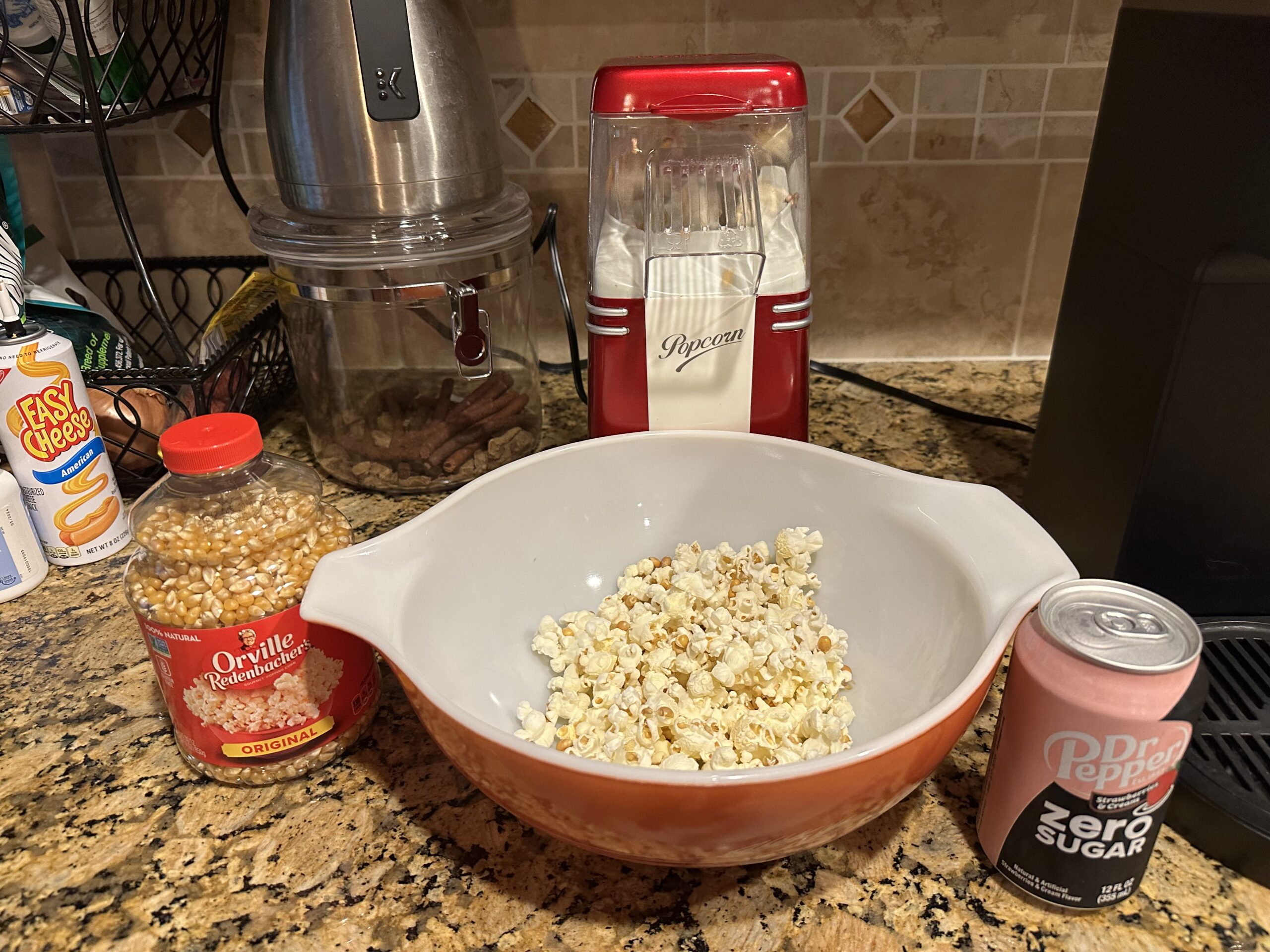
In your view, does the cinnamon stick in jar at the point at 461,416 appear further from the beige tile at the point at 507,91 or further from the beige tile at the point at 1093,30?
the beige tile at the point at 1093,30

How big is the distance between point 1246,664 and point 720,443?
0.34 metres

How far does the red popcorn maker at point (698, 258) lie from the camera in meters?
0.65

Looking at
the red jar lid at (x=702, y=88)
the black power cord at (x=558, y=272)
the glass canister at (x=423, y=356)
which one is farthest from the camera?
the black power cord at (x=558, y=272)

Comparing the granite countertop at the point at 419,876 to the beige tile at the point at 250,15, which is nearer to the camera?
the granite countertop at the point at 419,876

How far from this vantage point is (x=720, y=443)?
628 mm

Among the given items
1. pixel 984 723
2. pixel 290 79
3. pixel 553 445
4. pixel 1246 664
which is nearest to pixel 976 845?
pixel 984 723

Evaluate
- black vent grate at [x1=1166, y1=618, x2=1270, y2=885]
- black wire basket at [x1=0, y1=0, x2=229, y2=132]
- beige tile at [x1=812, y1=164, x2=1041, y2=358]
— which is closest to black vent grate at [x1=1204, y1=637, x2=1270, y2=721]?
black vent grate at [x1=1166, y1=618, x2=1270, y2=885]

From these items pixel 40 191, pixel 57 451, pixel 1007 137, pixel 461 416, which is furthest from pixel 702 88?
pixel 40 191

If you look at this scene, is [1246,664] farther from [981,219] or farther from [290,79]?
[290,79]

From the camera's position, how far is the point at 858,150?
0.92m

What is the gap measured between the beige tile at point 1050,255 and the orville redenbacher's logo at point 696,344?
433 millimetres

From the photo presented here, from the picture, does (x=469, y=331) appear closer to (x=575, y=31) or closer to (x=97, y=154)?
(x=575, y=31)

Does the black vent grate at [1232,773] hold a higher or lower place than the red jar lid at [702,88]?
lower

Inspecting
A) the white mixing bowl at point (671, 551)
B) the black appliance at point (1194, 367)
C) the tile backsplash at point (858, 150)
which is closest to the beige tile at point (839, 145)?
the tile backsplash at point (858, 150)
